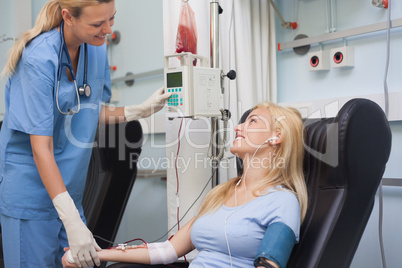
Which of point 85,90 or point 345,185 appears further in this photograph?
point 85,90

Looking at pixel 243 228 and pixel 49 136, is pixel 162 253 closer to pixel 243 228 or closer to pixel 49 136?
pixel 243 228

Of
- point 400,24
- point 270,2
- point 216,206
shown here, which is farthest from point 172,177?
point 400,24

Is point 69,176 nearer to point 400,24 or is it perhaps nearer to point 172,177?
point 172,177

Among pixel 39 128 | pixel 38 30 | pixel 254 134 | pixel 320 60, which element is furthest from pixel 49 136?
pixel 320 60

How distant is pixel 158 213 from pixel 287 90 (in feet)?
4.33

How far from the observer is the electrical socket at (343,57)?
1.89 m

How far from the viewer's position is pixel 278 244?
113 centimetres

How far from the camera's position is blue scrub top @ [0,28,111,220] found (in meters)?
1.38

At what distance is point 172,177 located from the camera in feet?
6.28

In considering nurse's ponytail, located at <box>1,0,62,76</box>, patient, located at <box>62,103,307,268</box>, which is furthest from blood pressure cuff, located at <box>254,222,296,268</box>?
nurse's ponytail, located at <box>1,0,62,76</box>

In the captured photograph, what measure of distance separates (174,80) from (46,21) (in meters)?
0.51

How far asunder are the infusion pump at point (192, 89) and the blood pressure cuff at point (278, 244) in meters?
0.62

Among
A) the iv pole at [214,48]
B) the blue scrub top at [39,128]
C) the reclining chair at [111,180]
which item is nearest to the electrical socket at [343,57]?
the iv pole at [214,48]

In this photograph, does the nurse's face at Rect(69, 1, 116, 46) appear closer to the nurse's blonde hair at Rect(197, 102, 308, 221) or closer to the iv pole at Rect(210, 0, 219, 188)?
the iv pole at Rect(210, 0, 219, 188)
